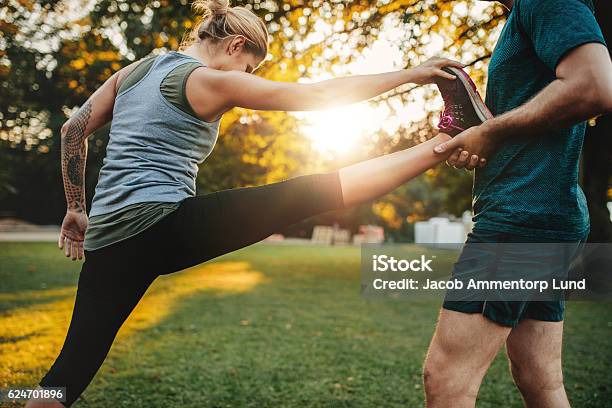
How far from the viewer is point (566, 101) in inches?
67.9

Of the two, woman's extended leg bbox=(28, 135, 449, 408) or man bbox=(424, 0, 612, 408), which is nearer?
man bbox=(424, 0, 612, 408)

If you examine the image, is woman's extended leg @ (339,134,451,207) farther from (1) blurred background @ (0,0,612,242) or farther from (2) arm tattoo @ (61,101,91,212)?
(1) blurred background @ (0,0,612,242)

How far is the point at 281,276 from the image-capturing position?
13.1 m

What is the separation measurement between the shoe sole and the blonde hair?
78 centimetres

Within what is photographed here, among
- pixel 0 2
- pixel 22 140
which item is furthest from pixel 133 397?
pixel 22 140

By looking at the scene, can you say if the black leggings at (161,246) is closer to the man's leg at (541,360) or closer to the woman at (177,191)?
the woman at (177,191)

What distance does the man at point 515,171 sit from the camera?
5.82ft

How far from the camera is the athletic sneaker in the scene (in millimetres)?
2082

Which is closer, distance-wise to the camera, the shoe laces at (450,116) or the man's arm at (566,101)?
the man's arm at (566,101)

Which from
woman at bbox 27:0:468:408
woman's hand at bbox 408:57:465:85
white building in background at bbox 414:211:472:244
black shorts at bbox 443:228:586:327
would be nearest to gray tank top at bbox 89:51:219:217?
woman at bbox 27:0:468:408

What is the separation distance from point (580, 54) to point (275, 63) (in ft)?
18.7

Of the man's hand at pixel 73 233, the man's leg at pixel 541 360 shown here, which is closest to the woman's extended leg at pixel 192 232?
the man's hand at pixel 73 233

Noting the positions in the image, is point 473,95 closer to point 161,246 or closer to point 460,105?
point 460,105

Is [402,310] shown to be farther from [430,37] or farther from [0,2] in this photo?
[0,2]
